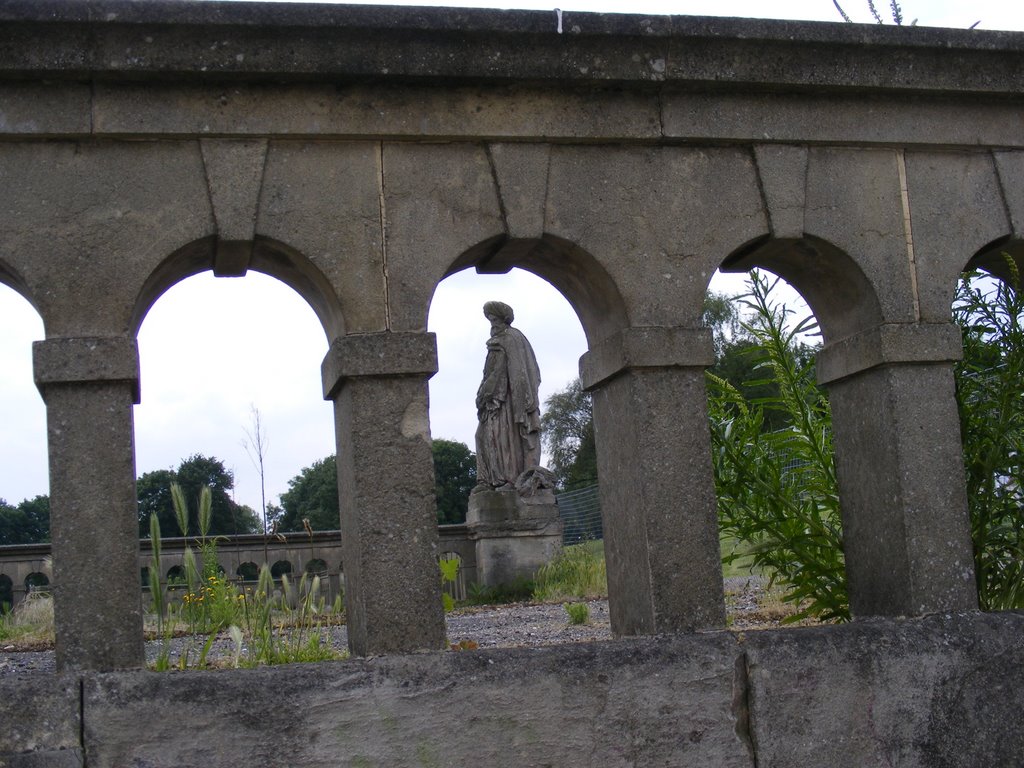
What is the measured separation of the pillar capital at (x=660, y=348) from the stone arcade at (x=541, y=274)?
0.01 meters

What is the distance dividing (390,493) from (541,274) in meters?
1.21

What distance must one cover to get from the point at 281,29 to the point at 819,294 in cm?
254

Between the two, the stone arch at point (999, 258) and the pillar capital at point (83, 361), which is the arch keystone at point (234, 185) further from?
the stone arch at point (999, 258)

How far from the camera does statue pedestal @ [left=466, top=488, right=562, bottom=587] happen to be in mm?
14242

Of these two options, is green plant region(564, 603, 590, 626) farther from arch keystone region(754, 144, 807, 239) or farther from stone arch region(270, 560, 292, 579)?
stone arch region(270, 560, 292, 579)

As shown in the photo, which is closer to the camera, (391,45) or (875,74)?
(391,45)

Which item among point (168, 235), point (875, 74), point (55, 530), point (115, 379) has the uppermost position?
point (875, 74)

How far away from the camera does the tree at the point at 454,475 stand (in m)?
38.9

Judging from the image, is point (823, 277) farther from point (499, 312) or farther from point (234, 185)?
point (499, 312)

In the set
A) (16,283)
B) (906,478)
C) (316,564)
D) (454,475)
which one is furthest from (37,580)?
(454,475)

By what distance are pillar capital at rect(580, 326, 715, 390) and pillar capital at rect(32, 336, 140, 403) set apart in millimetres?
1828

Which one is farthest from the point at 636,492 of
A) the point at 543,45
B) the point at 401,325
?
the point at 543,45

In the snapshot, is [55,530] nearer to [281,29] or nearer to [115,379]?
[115,379]

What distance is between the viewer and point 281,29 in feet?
14.5
